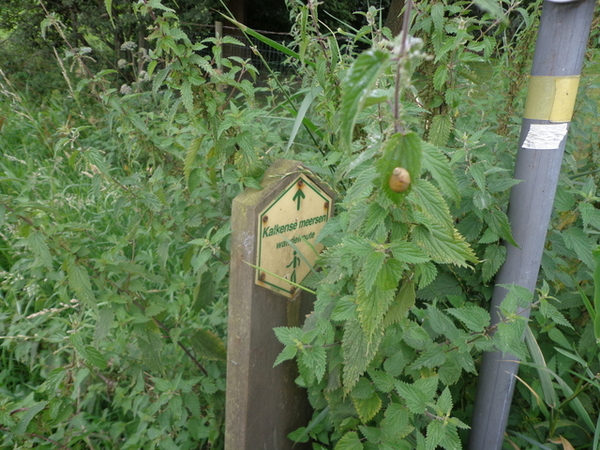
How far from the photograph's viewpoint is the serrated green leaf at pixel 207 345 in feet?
5.73

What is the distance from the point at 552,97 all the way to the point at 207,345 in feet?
4.72

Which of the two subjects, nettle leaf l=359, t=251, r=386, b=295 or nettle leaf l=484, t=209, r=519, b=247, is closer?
nettle leaf l=359, t=251, r=386, b=295

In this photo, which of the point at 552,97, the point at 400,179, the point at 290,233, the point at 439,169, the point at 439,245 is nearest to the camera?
the point at 400,179

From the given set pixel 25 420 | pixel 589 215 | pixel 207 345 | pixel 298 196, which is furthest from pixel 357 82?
pixel 25 420

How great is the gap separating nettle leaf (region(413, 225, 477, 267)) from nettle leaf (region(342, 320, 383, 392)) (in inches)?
10.4

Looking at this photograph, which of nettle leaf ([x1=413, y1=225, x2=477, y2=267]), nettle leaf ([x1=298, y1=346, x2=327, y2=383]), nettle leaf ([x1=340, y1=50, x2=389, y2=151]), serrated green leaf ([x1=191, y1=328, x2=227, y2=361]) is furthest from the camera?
serrated green leaf ([x1=191, y1=328, x2=227, y2=361])

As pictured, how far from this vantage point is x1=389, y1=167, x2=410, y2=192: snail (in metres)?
0.68

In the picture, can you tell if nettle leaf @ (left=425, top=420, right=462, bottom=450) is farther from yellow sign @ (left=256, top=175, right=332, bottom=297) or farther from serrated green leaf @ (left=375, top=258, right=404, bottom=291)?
yellow sign @ (left=256, top=175, right=332, bottom=297)

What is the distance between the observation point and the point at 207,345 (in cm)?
175

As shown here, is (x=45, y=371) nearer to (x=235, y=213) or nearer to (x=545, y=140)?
(x=235, y=213)

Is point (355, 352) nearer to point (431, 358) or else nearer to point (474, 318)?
point (431, 358)

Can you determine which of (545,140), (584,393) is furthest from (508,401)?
(545,140)

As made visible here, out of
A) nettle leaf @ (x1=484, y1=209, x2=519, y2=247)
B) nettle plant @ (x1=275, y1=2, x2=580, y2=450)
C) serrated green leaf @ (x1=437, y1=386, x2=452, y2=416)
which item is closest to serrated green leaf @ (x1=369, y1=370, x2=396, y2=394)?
nettle plant @ (x1=275, y1=2, x2=580, y2=450)

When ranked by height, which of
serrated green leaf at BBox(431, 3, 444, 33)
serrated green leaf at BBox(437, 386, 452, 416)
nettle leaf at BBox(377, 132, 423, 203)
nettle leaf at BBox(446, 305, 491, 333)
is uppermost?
serrated green leaf at BBox(431, 3, 444, 33)
